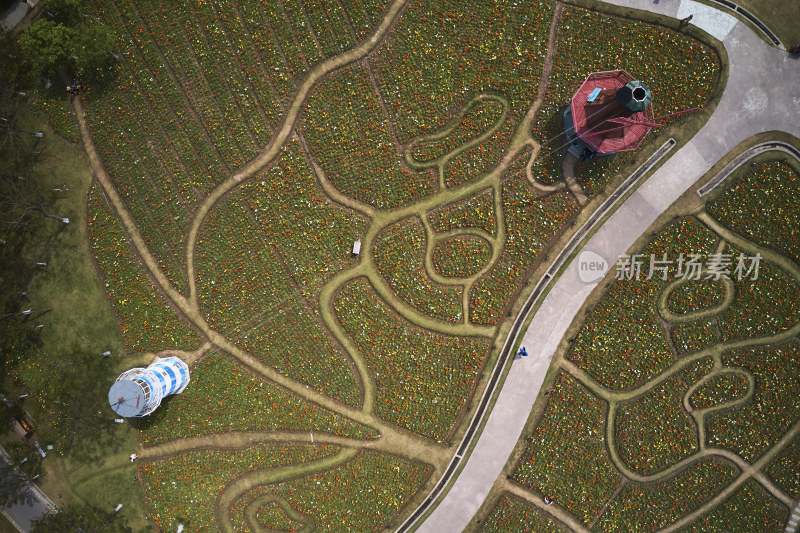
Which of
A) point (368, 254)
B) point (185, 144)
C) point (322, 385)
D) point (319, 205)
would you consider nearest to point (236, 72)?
point (185, 144)

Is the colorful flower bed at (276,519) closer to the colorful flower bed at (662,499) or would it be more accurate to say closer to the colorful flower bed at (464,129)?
the colorful flower bed at (662,499)

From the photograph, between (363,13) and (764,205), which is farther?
(764,205)

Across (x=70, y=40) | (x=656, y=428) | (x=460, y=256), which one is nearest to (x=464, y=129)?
(x=460, y=256)

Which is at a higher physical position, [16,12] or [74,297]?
[16,12]

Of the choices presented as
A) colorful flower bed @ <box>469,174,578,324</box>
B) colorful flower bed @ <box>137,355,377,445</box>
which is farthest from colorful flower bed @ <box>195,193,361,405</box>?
colorful flower bed @ <box>469,174,578,324</box>

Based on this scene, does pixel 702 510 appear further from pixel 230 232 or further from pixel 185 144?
pixel 185 144

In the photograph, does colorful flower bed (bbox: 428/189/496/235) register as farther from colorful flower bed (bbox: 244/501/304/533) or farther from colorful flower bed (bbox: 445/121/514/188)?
colorful flower bed (bbox: 244/501/304/533)

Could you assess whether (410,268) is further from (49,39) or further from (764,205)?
(49,39)
